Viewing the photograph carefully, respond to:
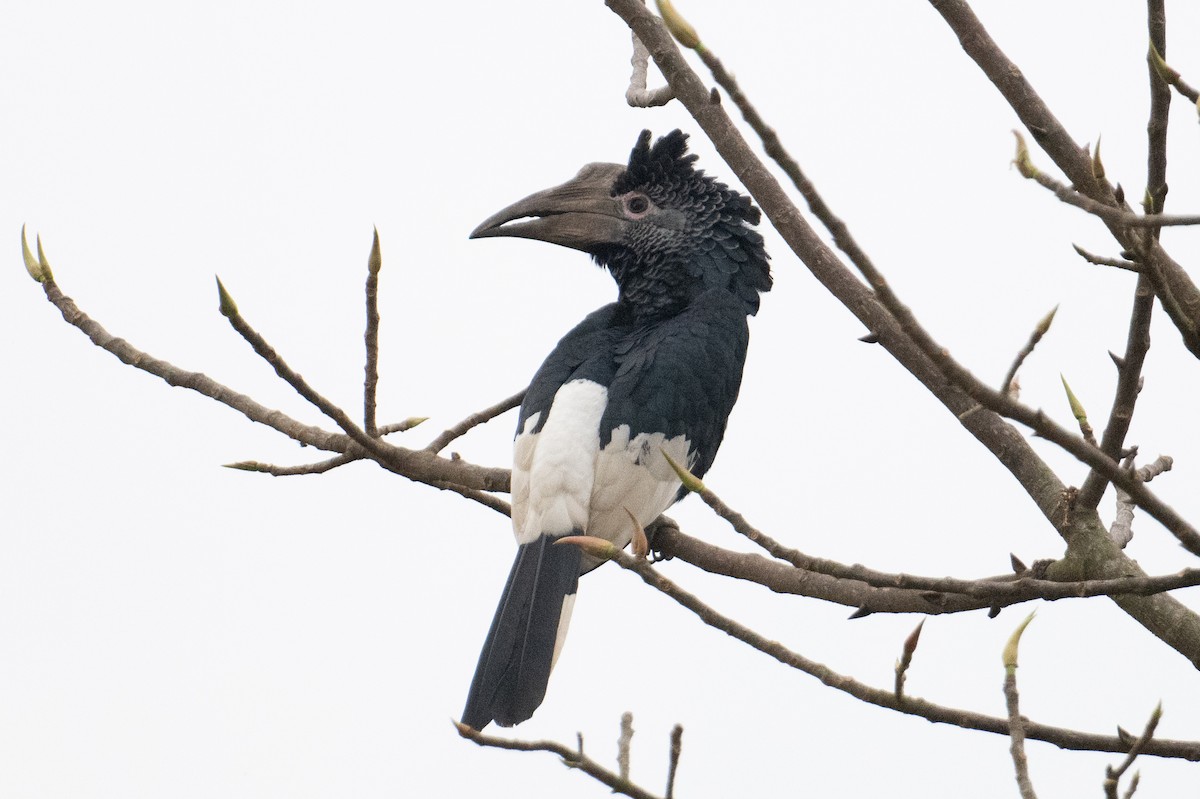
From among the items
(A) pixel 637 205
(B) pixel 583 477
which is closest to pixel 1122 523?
(B) pixel 583 477

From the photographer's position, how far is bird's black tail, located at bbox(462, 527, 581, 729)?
343cm

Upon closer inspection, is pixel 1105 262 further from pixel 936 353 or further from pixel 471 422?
pixel 471 422

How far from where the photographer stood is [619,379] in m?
3.97

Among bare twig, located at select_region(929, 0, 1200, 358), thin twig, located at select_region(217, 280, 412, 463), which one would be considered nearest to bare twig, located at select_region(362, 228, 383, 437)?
thin twig, located at select_region(217, 280, 412, 463)

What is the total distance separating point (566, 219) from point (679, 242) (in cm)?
45

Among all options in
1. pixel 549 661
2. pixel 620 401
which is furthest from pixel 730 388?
pixel 549 661

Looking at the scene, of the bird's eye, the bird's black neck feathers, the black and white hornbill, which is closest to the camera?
the black and white hornbill

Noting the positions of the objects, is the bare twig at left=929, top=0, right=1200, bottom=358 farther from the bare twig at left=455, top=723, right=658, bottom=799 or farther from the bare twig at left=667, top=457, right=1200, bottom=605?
the bare twig at left=455, top=723, right=658, bottom=799

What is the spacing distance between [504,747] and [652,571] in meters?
0.31

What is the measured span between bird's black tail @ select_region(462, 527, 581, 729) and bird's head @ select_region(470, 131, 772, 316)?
3.89 feet

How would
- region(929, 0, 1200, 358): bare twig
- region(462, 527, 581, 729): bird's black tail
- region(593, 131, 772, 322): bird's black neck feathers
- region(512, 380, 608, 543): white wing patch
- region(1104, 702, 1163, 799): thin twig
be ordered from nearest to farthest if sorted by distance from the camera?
region(1104, 702, 1163, 799): thin twig
region(929, 0, 1200, 358): bare twig
region(462, 527, 581, 729): bird's black tail
region(512, 380, 608, 543): white wing patch
region(593, 131, 772, 322): bird's black neck feathers

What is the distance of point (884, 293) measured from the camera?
1.54 metres

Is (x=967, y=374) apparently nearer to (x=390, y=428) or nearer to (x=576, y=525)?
(x=390, y=428)

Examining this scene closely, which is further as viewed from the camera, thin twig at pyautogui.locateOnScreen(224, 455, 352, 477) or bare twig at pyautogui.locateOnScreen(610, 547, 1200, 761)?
thin twig at pyautogui.locateOnScreen(224, 455, 352, 477)
